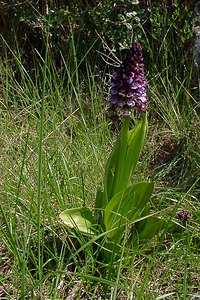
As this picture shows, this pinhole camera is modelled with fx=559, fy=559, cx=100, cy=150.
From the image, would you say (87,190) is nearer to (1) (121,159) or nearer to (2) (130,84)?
(1) (121,159)

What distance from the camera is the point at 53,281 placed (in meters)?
1.49

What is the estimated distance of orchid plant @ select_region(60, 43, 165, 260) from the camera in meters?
1.45

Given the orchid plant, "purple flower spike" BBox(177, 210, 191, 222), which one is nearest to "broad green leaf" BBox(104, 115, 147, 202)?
the orchid plant

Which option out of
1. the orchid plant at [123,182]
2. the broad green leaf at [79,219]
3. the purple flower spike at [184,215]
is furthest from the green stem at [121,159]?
the purple flower spike at [184,215]

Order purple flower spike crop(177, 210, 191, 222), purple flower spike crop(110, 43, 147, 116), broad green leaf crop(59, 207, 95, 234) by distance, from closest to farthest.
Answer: purple flower spike crop(110, 43, 147, 116)
broad green leaf crop(59, 207, 95, 234)
purple flower spike crop(177, 210, 191, 222)

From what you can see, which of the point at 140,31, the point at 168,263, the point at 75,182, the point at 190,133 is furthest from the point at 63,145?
the point at 140,31

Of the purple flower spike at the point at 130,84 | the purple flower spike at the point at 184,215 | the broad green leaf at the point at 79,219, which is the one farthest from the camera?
the purple flower spike at the point at 184,215

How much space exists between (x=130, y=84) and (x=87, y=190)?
0.56 meters

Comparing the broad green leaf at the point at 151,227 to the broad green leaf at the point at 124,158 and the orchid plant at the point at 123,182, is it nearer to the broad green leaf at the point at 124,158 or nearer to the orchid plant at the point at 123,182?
the orchid plant at the point at 123,182

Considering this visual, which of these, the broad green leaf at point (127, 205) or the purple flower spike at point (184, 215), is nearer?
the broad green leaf at point (127, 205)

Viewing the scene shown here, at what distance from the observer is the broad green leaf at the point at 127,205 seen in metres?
1.54

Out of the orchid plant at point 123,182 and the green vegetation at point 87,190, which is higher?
the orchid plant at point 123,182

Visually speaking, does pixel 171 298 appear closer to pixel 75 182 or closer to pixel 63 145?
pixel 75 182

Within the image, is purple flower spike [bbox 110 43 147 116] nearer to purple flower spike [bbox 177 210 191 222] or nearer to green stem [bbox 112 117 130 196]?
green stem [bbox 112 117 130 196]
